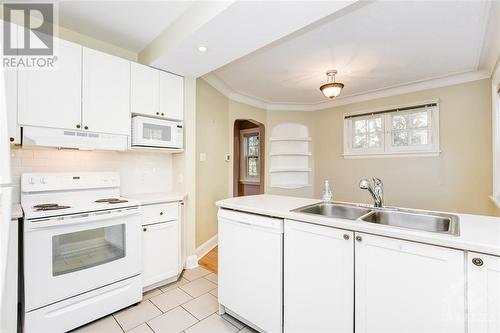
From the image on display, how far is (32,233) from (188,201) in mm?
1453

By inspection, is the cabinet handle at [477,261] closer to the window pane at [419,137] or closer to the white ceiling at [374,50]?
the white ceiling at [374,50]

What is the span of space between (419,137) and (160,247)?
3.97 metres

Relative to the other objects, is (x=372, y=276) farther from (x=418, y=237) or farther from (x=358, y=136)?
(x=358, y=136)

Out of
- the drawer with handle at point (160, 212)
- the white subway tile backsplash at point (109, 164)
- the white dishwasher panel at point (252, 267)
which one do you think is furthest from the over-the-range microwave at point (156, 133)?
the white dishwasher panel at point (252, 267)

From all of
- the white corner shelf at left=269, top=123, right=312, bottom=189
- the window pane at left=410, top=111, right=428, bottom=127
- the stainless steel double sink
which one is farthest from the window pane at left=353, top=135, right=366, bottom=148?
the stainless steel double sink

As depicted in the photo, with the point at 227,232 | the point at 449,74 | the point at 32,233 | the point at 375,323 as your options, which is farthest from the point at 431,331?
the point at 449,74

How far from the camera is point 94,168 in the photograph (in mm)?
2408

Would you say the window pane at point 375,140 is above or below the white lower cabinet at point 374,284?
above

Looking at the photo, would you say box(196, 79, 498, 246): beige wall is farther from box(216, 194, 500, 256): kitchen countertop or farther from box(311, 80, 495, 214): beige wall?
box(216, 194, 500, 256): kitchen countertop

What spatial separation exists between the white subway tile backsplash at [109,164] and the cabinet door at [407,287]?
2383 mm

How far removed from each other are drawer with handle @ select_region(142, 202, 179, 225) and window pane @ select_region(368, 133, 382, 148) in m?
3.41

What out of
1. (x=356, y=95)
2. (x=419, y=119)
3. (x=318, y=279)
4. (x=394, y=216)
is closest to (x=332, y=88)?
(x=356, y=95)

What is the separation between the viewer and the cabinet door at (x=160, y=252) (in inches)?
89.1

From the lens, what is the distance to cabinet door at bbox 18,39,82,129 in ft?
5.99
